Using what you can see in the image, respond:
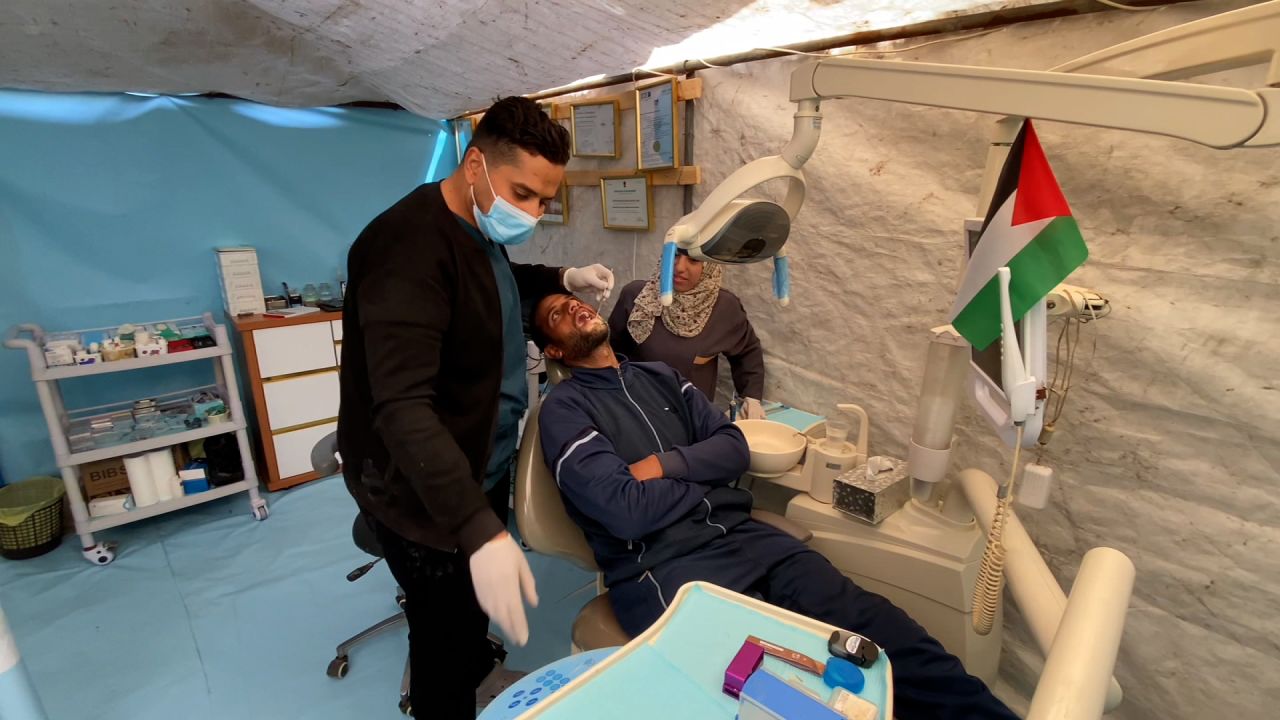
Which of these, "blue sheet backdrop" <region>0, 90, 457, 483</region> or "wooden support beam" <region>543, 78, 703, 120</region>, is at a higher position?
"wooden support beam" <region>543, 78, 703, 120</region>

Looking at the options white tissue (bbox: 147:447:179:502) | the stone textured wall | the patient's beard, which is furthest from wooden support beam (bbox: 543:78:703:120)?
white tissue (bbox: 147:447:179:502)

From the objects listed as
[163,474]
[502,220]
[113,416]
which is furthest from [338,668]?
[113,416]

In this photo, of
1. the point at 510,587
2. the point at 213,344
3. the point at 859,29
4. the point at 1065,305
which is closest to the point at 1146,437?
the point at 1065,305

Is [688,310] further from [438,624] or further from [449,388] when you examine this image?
[438,624]

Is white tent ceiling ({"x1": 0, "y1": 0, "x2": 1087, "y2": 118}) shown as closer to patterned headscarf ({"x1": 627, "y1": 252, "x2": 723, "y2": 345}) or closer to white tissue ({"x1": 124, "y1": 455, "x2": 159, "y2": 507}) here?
patterned headscarf ({"x1": 627, "y1": 252, "x2": 723, "y2": 345})

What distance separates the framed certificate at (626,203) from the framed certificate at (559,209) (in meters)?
A: 0.33

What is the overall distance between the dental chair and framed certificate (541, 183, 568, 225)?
1675 mm

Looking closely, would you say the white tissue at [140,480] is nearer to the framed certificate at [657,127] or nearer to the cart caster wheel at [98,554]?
the cart caster wheel at [98,554]

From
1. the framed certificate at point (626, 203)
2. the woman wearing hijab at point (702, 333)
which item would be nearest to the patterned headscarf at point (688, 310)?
the woman wearing hijab at point (702, 333)

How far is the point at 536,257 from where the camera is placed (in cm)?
345

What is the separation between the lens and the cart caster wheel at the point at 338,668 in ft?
6.24

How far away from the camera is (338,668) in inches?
75.0

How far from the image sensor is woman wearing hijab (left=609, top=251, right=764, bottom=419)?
7.04 ft

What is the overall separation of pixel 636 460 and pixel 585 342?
380 mm
